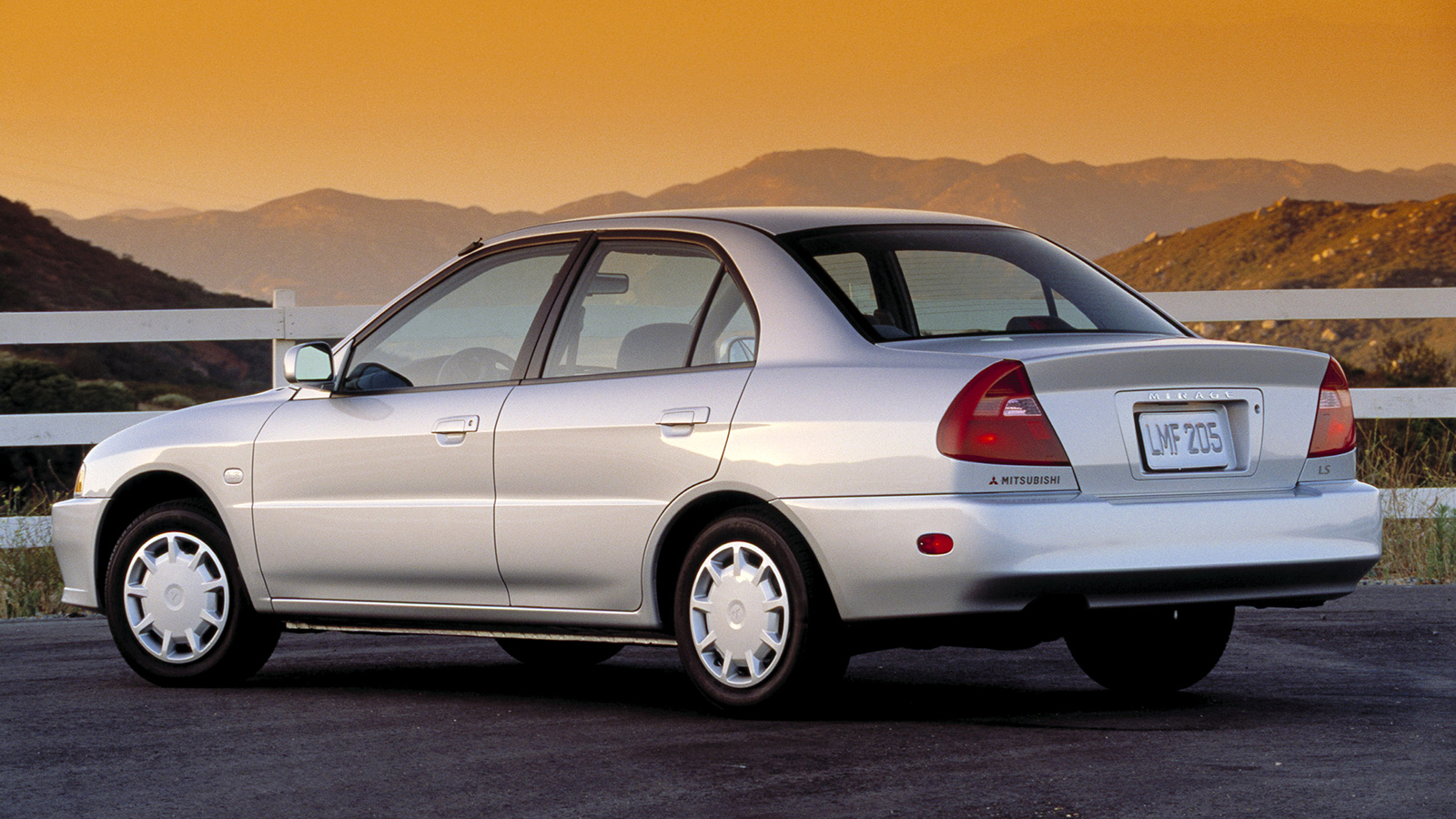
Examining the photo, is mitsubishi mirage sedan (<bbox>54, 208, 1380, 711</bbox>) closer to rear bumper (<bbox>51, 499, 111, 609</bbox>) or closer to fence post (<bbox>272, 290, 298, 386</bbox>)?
rear bumper (<bbox>51, 499, 111, 609</bbox>)

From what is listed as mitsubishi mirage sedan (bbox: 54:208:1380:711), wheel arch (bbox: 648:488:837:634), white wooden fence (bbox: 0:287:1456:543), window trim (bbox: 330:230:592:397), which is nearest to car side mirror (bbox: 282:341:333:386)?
mitsubishi mirage sedan (bbox: 54:208:1380:711)

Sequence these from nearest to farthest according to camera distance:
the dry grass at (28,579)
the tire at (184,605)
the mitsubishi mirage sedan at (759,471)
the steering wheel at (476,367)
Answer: the mitsubishi mirage sedan at (759,471) → the steering wheel at (476,367) → the tire at (184,605) → the dry grass at (28,579)

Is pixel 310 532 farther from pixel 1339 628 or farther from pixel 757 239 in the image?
pixel 1339 628

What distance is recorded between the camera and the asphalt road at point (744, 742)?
4977 millimetres

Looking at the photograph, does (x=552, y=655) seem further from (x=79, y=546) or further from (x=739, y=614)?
(x=739, y=614)

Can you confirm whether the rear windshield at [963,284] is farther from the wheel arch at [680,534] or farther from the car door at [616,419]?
the wheel arch at [680,534]

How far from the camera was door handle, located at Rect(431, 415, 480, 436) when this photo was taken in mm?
6746

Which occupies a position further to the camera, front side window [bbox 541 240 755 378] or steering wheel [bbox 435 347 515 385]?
steering wheel [bbox 435 347 515 385]

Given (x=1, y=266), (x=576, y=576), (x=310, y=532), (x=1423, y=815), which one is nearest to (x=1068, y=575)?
(x=1423, y=815)

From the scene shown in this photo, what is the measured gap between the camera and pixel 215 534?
7.51 m

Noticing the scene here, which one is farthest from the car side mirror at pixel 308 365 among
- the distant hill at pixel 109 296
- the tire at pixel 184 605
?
the distant hill at pixel 109 296

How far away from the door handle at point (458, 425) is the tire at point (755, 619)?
0.97 metres

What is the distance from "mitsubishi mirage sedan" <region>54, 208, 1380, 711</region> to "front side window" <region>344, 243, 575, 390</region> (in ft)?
0.05

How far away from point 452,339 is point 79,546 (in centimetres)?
167
